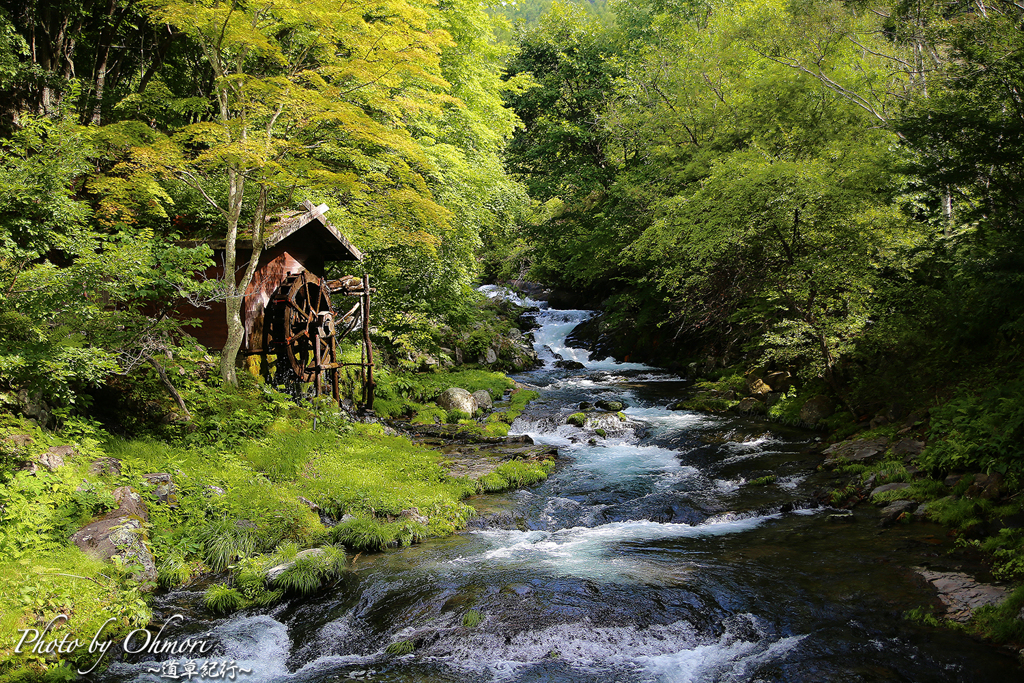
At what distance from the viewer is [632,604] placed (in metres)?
5.84

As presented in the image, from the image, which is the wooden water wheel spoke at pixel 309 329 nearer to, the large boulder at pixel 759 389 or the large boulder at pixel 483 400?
the large boulder at pixel 483 400

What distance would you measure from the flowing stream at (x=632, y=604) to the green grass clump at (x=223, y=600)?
0.42 ft

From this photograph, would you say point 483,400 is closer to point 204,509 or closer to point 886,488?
point 204,509

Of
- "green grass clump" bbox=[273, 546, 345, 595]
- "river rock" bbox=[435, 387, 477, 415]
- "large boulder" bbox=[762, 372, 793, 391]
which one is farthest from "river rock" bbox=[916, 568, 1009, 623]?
"river rock" bbox=[435, 387, 477, 415]

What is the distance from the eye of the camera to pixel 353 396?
1466 cm

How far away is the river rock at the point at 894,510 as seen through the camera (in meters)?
7.54

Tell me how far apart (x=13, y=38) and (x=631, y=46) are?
924 inches

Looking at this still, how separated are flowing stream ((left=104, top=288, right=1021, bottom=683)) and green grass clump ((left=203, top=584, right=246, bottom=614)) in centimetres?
13

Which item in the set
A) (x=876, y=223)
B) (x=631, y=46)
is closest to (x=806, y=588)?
(x=876, y=223)

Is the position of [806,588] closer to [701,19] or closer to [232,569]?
[232,569]

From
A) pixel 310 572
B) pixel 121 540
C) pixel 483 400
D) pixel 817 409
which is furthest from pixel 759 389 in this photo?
pixel 121 540

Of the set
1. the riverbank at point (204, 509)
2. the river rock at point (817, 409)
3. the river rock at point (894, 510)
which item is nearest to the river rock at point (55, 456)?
the riverbank at point (204, 509)

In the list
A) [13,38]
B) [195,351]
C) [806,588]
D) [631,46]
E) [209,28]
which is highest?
[631,46]

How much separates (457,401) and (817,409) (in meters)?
8.64
